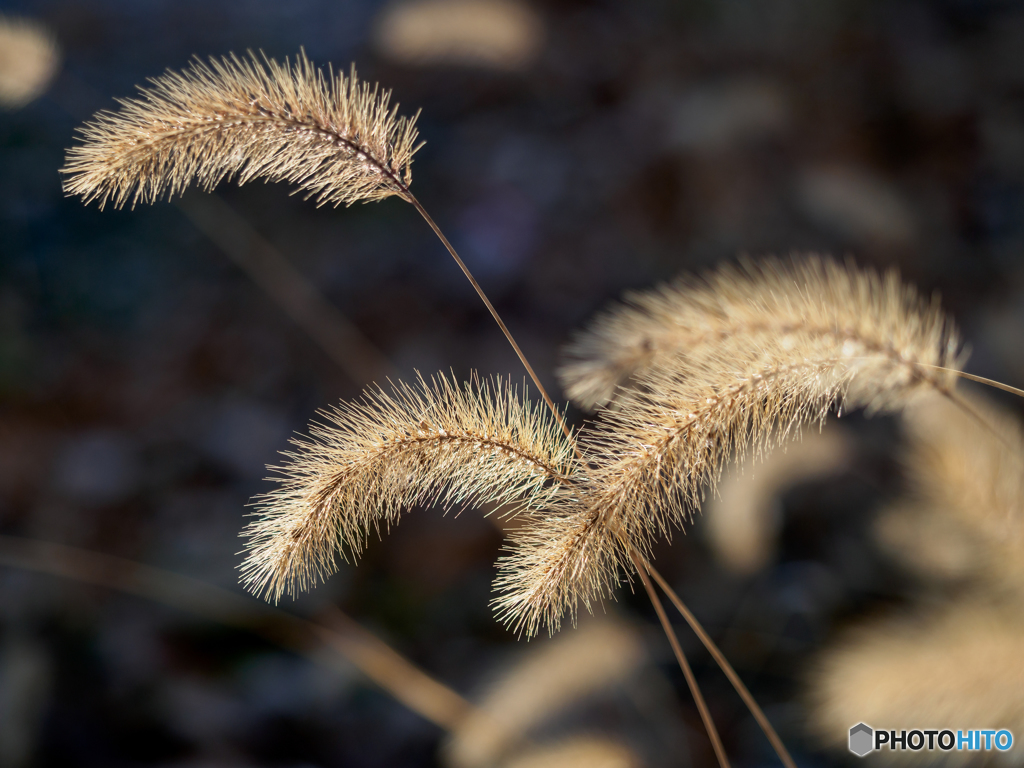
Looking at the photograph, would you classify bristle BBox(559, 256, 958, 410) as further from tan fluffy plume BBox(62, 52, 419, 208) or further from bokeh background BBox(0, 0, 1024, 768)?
bokeh background BBox(0, 0, 1024, 768)

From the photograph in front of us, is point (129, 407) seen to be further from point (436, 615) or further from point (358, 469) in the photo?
point (358, 469)

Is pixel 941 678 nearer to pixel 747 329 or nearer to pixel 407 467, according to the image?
pixel 747 329

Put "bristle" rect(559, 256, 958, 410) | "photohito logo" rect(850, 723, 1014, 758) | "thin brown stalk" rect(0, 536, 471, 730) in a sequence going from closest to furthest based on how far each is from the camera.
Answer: "bristle" rect(559, 256, 958, 410), "photohito logo" rect(850, 723, 1014, 758), "thin brown stalk" rect(0, 536, 471, 730)

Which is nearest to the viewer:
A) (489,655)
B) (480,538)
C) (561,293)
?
(489,655)

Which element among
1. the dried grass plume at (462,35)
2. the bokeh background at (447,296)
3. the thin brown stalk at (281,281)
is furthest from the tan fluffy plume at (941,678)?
the dried grass plume at (462,35)

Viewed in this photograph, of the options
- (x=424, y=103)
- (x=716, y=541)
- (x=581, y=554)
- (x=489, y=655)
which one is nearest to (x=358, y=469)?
(x=581, y=554)

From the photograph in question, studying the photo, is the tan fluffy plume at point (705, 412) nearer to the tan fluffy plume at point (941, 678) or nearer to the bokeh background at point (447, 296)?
the tan fluffy plume at point (941, 678)

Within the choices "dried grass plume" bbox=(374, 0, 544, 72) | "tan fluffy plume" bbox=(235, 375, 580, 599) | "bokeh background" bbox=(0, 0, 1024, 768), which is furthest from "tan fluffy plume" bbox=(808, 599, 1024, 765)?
"dried grass plume" bbox=(374, 0, 544, 72)
